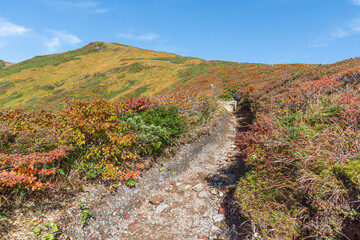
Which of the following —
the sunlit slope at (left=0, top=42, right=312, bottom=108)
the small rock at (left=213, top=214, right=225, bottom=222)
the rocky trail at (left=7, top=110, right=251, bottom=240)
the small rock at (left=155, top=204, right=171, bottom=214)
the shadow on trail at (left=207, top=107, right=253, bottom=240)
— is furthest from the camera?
the sunlit slope at (left=0, top=42, right=312, bottom=108)

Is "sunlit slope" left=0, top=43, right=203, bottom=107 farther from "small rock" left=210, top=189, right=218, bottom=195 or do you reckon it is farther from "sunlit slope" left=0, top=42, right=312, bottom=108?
"small rock" left=210, top=189, right=218, bottom=195

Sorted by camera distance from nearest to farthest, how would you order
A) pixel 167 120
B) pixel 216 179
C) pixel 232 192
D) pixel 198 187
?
pixel 232 192, pixel 198 187, pixel 216 179, pixel 167 120

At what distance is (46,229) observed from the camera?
3543mm

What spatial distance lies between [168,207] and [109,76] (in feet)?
182

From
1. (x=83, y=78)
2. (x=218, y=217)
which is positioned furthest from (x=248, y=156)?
(x=83, y=78)

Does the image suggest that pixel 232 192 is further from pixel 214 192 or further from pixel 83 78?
pixel 83 78

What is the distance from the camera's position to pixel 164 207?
16.8ft

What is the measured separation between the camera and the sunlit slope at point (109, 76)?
34.4 metres

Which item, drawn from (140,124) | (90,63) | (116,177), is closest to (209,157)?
(140,124)

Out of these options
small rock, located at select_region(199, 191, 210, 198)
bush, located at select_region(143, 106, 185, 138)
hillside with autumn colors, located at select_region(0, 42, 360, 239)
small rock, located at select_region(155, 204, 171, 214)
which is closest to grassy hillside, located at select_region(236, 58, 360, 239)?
hillside with autumn colors, located at select_region(0, 42, 360, 239)

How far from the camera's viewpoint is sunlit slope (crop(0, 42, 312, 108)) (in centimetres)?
3438

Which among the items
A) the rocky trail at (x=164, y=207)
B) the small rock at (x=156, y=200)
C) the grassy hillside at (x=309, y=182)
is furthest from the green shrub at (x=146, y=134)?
the grassy hillside at (x=309, y=182)

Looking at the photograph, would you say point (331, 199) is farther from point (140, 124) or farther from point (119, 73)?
point (119, 73)

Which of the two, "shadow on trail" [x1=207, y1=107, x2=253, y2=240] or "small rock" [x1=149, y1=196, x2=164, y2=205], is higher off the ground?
"shadow on trail" [x1=207, y1=107, x2=253, y2=240]
